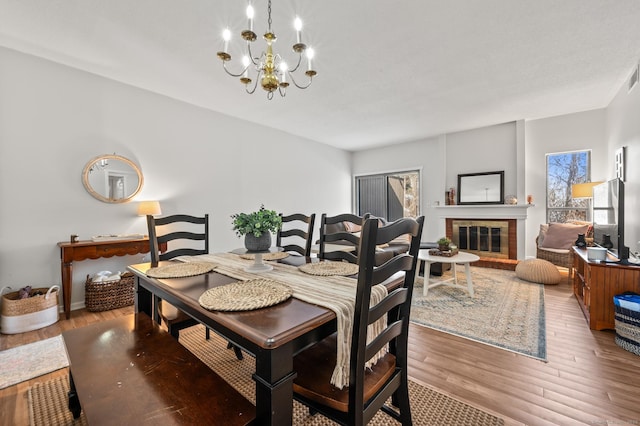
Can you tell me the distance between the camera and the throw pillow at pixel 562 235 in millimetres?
4273

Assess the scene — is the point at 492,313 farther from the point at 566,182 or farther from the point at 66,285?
the point at 66,285

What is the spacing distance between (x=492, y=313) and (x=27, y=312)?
14.5ft

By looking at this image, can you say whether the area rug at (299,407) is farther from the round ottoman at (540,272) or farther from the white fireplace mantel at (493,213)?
the white fireplace mantel at (493,213)

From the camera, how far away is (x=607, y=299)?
2.37 m

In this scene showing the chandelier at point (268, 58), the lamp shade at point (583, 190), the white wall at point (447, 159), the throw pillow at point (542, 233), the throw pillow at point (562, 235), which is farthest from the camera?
the white wall at point (447, 159)

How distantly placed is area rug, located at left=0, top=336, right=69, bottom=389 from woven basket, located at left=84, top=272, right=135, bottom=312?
0.61m

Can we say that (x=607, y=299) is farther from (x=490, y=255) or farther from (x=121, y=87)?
(x=121, y=87)

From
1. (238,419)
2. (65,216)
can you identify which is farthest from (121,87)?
(238,419)

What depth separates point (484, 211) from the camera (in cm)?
528

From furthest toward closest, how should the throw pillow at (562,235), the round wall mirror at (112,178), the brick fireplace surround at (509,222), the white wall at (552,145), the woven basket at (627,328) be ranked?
the brick fireplace surround at (509,222), the white wall at (552,145), the throw pillow at (562,235), the round wall mirror at (112,178), the woven basket at (627,328)

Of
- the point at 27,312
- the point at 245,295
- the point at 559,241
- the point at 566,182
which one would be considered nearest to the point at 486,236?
the point at 559,241

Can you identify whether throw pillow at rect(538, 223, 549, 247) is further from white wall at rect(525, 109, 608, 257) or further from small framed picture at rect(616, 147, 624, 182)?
small framed picture at rect(616, 147, 624, 182)

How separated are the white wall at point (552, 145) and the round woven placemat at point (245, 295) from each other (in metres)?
5.55

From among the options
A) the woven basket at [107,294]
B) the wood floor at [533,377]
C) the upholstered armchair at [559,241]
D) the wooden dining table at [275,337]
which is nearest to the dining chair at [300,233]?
the wooden dining table at [275,337]
